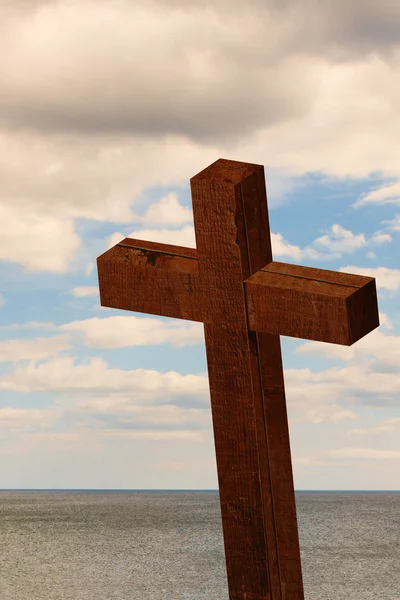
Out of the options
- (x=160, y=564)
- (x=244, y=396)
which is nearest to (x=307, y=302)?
(x=244, y=396)

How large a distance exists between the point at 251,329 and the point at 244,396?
20 centimetres

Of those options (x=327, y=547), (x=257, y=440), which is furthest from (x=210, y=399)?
(x=327, y=547)

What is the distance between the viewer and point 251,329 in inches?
95.3

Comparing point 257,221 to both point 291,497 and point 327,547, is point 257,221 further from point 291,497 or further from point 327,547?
point 327,547

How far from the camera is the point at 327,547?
36281mm

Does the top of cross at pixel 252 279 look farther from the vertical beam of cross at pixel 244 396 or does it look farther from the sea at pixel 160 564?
the sea at pixel 160 564

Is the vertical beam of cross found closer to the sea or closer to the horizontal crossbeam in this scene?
the horizontal crossbeam

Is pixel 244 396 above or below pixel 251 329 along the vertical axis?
below

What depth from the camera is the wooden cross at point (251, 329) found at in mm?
2352

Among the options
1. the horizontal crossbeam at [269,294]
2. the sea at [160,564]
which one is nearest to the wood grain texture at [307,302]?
the horizontal crossbeam at [269,294]

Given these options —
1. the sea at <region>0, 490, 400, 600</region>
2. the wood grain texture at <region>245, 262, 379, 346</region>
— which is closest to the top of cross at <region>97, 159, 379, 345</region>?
the wood grain texture at <region>245, 262, 379, 346</region>

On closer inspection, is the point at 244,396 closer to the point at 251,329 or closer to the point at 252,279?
the point at 251,329

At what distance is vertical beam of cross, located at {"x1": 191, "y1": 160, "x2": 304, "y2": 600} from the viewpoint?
92.7 inches

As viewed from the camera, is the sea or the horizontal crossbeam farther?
the sea
